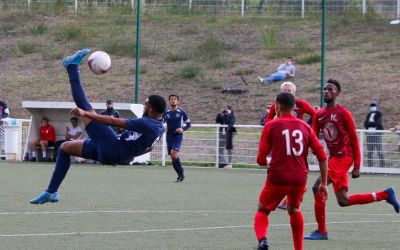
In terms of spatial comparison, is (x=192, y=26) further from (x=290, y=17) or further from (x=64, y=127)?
(x=64, y=127)

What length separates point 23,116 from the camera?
1410 inches

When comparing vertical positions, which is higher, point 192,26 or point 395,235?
point 192,26

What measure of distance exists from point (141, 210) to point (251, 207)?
6.38ft

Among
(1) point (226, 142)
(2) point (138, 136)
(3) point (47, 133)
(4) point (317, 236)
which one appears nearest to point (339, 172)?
(4) point (317, 236)

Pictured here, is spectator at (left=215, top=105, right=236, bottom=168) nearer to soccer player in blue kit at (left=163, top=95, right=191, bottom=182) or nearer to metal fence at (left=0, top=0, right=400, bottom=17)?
soccer player in blue kit at (left=163, top=95, right=191, bottom=182)

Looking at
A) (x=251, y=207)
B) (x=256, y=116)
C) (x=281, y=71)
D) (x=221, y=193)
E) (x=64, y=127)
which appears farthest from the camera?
(x=281, y=71)

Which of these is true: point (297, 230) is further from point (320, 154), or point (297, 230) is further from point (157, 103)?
point (157, 103)

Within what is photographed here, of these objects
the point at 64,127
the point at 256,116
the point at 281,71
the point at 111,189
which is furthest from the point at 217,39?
the point at 111,189

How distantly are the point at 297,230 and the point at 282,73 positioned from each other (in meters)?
27.7

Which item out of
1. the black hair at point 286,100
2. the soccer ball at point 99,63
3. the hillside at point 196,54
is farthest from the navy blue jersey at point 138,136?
the hillside at point 196,54

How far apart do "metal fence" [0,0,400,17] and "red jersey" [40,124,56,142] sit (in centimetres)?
1126

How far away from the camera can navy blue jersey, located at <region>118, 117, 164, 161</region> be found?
11.4m

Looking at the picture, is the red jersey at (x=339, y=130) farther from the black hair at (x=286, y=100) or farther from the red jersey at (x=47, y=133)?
the red jersey at (x=47, y=133)

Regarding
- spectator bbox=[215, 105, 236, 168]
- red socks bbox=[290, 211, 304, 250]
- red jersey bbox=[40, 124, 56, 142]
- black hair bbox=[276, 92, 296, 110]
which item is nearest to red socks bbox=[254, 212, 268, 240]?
red socks bbox=[290, 211, 304, 250]
